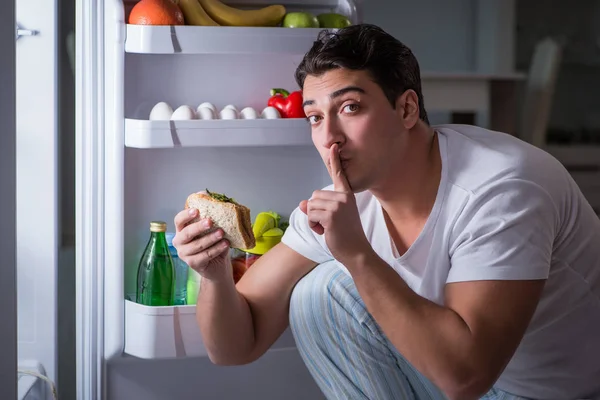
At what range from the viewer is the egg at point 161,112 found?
1.47 meters

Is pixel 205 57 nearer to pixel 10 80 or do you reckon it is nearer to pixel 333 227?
pixel 333 227

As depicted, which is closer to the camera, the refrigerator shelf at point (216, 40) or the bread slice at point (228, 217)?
the bread slice at point (228, 217)

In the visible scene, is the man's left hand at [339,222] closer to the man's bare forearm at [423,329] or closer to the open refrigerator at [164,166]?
the man's bare forearm at [423,329]

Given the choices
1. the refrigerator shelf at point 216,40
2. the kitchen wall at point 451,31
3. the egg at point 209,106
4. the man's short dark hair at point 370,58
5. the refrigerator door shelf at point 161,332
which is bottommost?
the refrigerator door shelf at point 161,332

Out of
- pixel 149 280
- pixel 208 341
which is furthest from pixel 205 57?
pixel 208 341

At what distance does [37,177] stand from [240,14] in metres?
0.50

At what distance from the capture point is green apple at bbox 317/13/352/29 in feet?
Answer: 5.05

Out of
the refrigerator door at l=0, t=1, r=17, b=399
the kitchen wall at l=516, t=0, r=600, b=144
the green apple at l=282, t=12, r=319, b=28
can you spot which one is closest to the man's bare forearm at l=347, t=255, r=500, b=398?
the refrigerator door at l=0, t=1, r=17, b=399

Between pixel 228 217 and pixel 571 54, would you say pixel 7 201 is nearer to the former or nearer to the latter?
pixel 228 217

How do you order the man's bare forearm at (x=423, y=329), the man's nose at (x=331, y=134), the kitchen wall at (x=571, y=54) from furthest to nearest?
the kitchen wall at (x=571, y=54)
the man's nose at (x=331, y=134)
the man's bare forearm at (x=423, y=329)

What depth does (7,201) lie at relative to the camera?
76cm

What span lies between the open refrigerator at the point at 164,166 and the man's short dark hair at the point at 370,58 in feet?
1.12

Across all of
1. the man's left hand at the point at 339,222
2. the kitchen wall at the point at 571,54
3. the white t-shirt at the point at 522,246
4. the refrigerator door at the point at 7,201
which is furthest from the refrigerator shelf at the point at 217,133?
the kitchen wall at the point at 571,54

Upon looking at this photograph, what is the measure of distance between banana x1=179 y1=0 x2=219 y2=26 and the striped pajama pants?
0.52 meters
